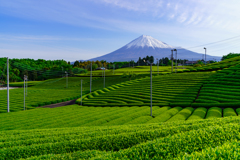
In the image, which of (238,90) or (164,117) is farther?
(238,90)

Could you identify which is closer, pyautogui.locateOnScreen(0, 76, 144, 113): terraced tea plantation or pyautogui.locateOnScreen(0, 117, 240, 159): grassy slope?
pyautogui.locateOnScreen(0, 117, 240, 159): grassy slope

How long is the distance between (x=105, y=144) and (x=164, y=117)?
17396mm

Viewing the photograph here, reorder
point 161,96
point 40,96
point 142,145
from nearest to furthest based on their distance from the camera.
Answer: point 142,145
point 161,96
point 40,96

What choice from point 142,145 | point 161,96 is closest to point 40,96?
point 161,96

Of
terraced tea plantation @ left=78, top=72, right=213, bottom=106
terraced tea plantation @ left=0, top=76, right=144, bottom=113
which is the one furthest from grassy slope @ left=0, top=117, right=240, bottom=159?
terraced tea plantation @ left=0, top=76, right=144, bottom=113

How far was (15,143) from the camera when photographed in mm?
11625

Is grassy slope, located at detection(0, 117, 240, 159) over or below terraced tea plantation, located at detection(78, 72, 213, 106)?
over

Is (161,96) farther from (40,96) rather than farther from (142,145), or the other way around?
(40,96)

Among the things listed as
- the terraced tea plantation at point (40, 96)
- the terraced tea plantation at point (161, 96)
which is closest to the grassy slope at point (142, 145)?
the terraced tea plantation at point (161, 96)

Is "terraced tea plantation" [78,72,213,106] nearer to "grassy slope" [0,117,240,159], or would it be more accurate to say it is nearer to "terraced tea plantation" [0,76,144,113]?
"terraced tea plantation" [0,76,144,113]

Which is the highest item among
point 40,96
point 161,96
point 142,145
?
point 142,145

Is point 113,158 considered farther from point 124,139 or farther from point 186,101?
point 186,101

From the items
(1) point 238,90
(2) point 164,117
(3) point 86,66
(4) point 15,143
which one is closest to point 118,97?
(2) point 164,117

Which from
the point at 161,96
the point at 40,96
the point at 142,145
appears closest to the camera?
the point at 142,145
